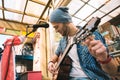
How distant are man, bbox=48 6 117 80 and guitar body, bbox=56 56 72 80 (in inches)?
1.1

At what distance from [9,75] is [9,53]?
10.7 inches

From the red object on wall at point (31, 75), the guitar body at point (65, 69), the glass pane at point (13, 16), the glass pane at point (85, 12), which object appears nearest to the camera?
the guitar body at point (65, 69)

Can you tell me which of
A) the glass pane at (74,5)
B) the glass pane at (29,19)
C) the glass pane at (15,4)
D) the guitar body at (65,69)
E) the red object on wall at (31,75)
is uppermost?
the glass pane at (15,4)

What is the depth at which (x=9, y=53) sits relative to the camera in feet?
6.51

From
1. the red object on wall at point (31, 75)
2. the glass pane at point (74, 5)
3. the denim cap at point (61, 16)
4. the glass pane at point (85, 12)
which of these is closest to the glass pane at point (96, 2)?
the glass pane at point (85, 12)

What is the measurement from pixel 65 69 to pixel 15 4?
3.79 metres

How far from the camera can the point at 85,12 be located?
16.5 ft

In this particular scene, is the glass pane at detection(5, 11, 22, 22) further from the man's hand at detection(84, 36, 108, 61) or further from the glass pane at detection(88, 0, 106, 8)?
the man's hand at detection(84, 36, 108, 61)

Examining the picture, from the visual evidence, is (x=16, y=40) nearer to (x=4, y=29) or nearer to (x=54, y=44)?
(x=54, y=44)

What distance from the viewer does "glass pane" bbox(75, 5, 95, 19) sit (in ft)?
16.0

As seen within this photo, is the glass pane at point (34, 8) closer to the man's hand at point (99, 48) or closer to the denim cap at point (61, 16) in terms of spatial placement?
the denim cap at point (61, 16)

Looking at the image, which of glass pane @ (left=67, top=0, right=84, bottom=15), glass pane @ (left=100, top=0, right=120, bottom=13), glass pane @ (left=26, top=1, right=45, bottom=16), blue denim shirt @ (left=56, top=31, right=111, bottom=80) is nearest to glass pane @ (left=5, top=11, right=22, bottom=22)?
glass pane @ (left=26, top=1, right=45, bottom=16)

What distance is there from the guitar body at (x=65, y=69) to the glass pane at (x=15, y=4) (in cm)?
357

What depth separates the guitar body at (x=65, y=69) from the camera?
1.38 metres
